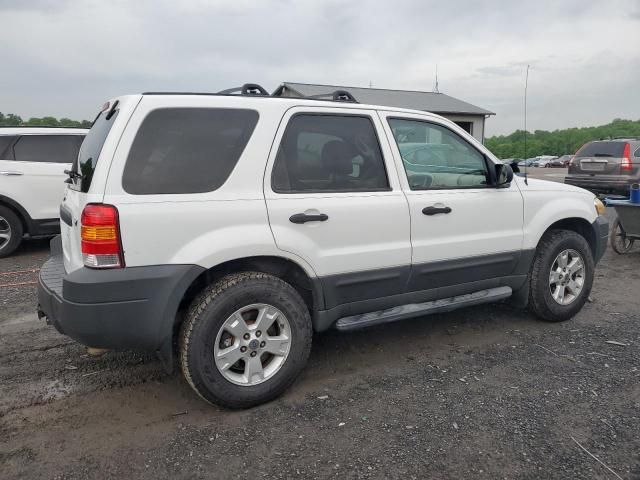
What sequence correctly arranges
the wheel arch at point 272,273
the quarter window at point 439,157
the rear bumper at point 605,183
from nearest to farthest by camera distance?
the wheel arch at point 272,273 → the quarter window at point 439,157 → the rear bumper at point 605,183

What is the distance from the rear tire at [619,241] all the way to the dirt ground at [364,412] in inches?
123

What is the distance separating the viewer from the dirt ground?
2379 mm

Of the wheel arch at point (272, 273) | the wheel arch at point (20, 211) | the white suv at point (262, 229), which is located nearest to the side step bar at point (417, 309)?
the white suv at point (262, 229)

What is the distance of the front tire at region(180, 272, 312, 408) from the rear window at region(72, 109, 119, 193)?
917 millimetres

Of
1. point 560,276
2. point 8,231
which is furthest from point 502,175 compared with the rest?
point 8,231

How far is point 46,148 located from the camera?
7242 millimetres

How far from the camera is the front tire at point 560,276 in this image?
406cm

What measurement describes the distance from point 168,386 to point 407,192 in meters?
2.08

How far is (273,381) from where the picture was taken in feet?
9.61

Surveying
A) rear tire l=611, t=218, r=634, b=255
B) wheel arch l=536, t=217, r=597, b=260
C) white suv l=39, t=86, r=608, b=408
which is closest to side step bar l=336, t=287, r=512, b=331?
white suv l=39, t=86, r=608, b=408

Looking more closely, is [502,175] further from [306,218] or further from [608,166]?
[608,166]

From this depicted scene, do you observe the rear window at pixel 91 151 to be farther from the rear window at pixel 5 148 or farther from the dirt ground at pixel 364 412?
the rear window at pixel 5 148

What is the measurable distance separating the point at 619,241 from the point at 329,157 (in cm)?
565

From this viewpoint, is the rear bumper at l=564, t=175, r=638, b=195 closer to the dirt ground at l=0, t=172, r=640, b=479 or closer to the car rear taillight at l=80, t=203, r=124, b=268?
the dirt ground at l=0, t=172, r=640, b=479
